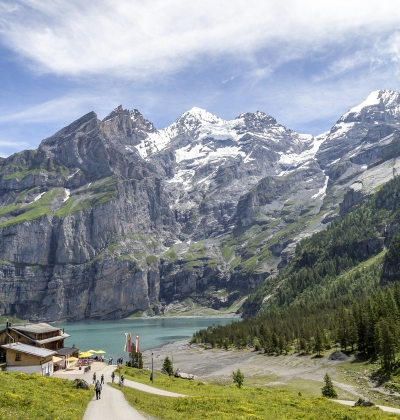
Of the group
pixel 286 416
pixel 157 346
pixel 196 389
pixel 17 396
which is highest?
pixel 17 396

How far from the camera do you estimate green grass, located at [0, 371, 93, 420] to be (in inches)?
1012

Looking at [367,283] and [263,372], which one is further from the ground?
[367,283]

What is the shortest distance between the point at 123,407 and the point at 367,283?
185m

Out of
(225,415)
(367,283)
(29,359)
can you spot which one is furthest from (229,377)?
(367,283)

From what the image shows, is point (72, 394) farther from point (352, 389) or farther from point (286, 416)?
point (352, 389)

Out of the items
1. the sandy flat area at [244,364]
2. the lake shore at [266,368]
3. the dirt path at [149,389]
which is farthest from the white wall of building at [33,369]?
the sandy flat area at [244,364]

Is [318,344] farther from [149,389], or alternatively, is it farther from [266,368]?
[149,389]

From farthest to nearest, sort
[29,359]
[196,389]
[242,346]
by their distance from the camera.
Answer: [242,346] < [29,359] < [196,389]

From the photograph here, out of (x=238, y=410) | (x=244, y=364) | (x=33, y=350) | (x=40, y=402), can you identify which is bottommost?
(x=244, y=364)

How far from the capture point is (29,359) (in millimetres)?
60375

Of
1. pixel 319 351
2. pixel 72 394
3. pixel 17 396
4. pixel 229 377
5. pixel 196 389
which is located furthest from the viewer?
pixel 319 351

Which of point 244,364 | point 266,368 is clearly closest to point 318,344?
point 266,368

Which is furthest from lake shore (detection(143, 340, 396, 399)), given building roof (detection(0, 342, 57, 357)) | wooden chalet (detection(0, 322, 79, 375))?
building roof (detection(0, 342, 57, 357))

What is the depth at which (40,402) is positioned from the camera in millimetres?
30172
